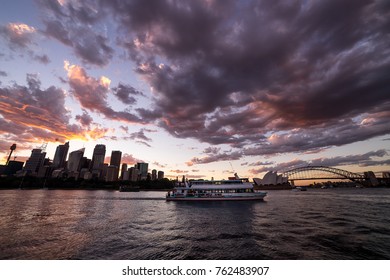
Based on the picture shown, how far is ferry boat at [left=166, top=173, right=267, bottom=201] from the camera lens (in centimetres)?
7944

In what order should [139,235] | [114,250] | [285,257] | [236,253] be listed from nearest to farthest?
[285,257]
[236,253]
[114,250]
[139,235]

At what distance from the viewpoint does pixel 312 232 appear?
26.0 meters

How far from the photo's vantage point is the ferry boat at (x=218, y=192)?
7944 centimetres

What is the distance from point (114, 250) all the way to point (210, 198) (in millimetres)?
63650

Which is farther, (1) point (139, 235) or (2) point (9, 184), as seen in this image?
(2) point (9, 184)

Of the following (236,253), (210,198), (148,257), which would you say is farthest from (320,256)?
(210,198)

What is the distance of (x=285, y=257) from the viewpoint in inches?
674

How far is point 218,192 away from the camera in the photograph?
80.8 metres
